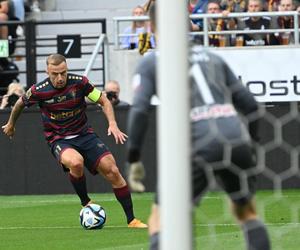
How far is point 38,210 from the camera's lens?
14.7m

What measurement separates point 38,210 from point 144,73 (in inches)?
318

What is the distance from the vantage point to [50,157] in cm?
1730

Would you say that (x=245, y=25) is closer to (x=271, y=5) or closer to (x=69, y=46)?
(x=271, y=5)

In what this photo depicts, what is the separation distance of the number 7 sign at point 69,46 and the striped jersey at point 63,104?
584 centimetres

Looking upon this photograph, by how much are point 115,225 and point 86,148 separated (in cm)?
91

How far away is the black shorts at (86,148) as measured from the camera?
12.1 meters

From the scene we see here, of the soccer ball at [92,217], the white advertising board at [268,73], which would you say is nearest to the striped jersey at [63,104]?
the soccer ball at [92,217]

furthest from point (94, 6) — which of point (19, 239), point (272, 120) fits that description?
point (19, 239)

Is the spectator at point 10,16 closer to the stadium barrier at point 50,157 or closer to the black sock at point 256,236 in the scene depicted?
the stadium barrier at point 50,157

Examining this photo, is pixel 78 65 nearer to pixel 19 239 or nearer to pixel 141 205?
pixel 141 205

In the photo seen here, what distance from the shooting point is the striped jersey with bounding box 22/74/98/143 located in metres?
12.3

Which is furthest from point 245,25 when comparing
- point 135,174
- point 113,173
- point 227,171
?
point 135,174

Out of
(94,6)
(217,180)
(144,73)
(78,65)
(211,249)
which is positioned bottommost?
(211,249)

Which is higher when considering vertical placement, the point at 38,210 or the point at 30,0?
the point at 30,0
